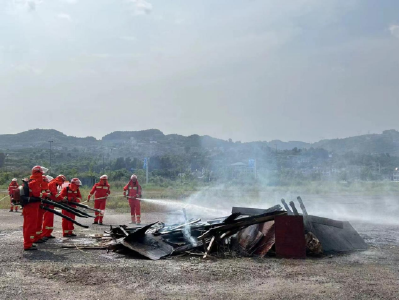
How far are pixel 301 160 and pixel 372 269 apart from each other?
73.3 feet

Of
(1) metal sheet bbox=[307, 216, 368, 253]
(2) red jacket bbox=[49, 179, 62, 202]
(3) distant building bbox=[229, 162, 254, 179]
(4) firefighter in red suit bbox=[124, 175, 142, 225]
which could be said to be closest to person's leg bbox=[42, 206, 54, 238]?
(2) red jacket bbox=[49, 179, 62, 202]

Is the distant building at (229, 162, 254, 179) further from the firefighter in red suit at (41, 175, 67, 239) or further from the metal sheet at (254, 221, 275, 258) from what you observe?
the metal sheet at (254, 221, 275, 258)

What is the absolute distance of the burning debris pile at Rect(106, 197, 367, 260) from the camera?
30.3 feet

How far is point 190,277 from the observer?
7.49 meters

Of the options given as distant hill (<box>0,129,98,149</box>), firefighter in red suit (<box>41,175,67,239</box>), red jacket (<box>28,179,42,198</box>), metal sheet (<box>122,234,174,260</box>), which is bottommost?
metal sheet (<box>122,234,174,260</box>)

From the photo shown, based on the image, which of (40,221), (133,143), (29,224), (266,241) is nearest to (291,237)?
(266,241)

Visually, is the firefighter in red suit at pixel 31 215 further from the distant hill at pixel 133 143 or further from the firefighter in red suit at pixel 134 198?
the firefighter in red suit at pixel 134 198

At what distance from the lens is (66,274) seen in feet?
25.0

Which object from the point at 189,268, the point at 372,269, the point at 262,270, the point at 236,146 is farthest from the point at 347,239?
the point at 236,146

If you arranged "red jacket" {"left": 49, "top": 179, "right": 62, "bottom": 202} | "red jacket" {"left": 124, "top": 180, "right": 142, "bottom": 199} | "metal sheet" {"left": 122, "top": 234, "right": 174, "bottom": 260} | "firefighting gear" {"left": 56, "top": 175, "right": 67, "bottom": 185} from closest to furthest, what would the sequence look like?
"metal sheet" {"left": 122, "top": 234, "right": 174, "bottom": 260}, "red jacket" {"left": 49, "top": 179, "right": 62, "bottom": 202}, "firefighting gear" {"left": 56, "top": 175, "right": 67, "bottom": 185}, "red jacket" {"left": 124, "top": 180, "right": 142, "bottom": 199}

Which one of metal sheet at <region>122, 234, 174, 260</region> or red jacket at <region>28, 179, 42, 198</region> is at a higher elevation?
red jacket at <region>28, 179, 42, 198</region>

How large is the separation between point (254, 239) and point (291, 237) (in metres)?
1.03

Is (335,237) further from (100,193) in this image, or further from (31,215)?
(100,193)

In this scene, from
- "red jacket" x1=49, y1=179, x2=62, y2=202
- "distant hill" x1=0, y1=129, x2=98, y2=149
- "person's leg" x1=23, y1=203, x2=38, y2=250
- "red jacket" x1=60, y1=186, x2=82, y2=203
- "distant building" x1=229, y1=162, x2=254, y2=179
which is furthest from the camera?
"distant building" x1=229, y1=162, x2=254, y2=179
